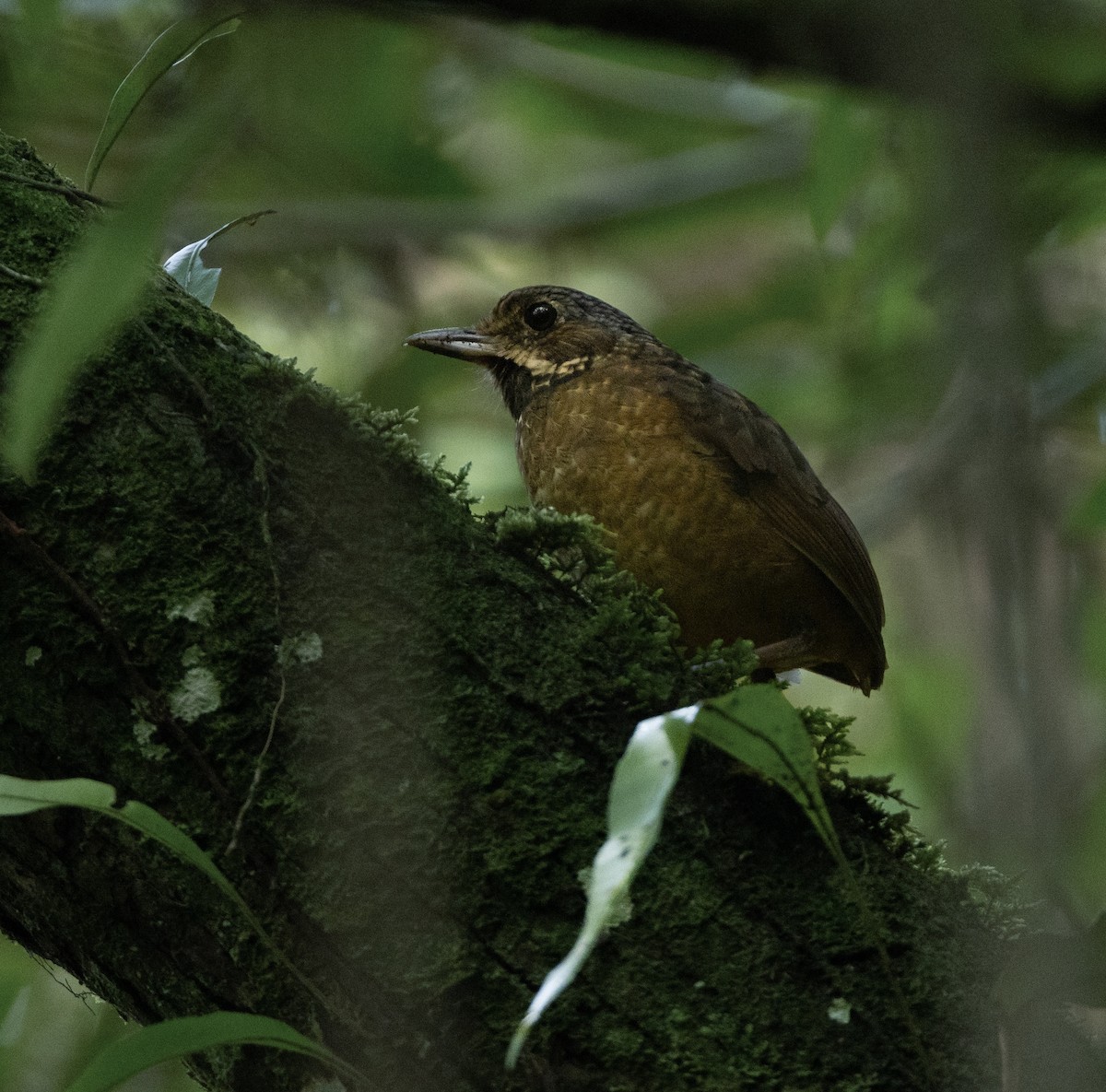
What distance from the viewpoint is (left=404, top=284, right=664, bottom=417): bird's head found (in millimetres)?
3980

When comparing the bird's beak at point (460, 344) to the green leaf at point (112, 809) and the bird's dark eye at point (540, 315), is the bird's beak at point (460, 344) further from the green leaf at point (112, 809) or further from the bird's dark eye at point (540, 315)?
the green leaf at point (112, 809)

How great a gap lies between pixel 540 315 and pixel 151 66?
6.23 feet

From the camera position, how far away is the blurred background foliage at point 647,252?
341 centimetres

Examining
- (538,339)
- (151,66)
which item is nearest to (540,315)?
(538,339)

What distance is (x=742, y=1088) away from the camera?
73.1 inches

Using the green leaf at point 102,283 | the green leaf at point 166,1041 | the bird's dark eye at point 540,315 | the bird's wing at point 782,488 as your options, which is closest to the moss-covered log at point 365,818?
the green leaf at point 166,1041

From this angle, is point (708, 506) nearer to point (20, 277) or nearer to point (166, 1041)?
point (20, 277)

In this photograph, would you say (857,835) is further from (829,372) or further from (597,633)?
(829,372)

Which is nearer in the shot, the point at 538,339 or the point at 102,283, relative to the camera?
the point at 102,283

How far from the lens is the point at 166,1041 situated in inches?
66.3

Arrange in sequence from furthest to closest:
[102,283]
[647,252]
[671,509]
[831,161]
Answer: [647,252], [671,509], [831,161], [102,283]

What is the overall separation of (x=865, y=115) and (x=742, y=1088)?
7.62ft

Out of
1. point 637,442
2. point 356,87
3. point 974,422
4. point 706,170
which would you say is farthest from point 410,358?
point 974,422

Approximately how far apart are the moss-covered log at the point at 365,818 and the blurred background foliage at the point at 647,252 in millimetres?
602
